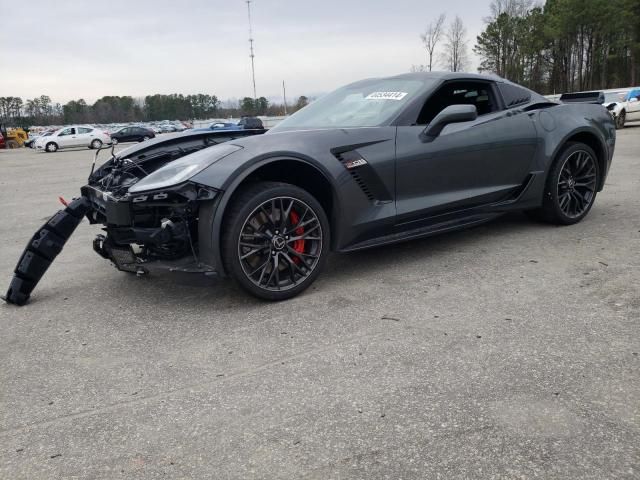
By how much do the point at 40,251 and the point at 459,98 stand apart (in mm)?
3306

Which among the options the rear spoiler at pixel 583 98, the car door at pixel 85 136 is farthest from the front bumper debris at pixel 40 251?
the car door at pixel 85 136

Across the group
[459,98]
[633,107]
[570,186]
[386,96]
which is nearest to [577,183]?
[570,186]

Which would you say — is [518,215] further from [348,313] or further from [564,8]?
[564,8]

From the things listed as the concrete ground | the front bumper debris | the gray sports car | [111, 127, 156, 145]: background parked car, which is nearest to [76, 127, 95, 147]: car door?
[111, 127, 156, 145]: background parked car

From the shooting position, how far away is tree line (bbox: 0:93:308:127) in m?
102

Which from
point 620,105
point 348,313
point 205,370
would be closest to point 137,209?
point 205,370

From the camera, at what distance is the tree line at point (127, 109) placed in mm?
101688

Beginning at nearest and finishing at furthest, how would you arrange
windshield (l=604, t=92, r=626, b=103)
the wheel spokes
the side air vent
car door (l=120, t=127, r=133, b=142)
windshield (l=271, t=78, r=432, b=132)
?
the wheel spokes
the side air vent
windshield (l=271, t=78, r=432, b=132)
windshield (l=604, t=92, r=626, b=103)
car door (l=120, t=127, r=133, b=142)

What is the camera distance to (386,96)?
156 inches

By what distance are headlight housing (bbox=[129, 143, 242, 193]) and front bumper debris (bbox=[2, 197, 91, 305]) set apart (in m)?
0.62

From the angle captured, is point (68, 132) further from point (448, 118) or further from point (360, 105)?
point (448, 118)

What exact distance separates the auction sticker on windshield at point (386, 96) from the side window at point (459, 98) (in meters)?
0.20

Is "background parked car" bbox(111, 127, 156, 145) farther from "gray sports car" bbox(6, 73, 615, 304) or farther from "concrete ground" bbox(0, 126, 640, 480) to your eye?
"concrete ground" bbox(0, 126, 640, 480)

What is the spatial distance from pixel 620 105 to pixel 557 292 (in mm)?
19858
